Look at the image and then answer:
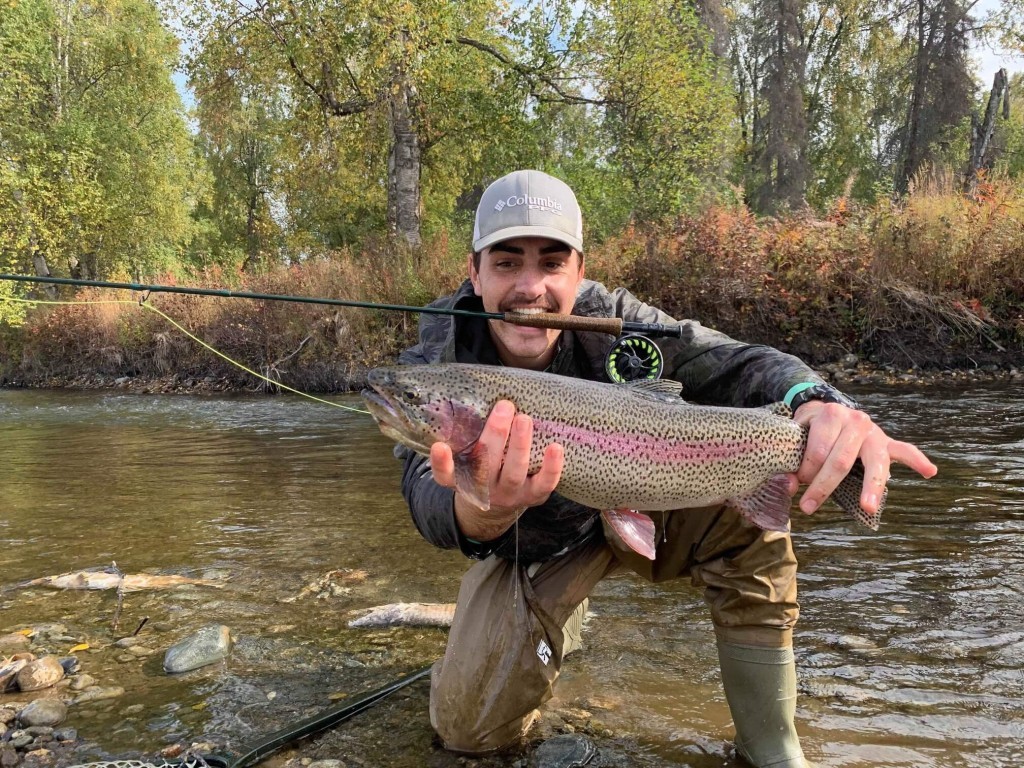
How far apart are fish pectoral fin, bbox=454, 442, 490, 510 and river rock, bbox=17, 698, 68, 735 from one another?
2.14m

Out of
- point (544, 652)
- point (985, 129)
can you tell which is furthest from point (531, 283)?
point (985, 129)

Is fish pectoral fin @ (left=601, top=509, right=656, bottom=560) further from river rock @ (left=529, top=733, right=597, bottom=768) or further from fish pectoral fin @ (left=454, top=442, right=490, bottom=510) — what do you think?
river rock @ (left=529, top=733, right=597, bottom=768)

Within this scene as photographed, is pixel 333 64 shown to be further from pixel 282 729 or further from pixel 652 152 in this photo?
pixel 282 729

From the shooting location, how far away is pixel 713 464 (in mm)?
2588

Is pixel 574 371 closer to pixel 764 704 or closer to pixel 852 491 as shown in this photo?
pixel 852 491

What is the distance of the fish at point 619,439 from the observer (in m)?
2.46

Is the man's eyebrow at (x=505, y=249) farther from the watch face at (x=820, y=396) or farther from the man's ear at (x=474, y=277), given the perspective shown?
the watch face at (x=820, y=396)

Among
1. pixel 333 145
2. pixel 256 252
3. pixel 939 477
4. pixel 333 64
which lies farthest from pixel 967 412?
pixel 256 252

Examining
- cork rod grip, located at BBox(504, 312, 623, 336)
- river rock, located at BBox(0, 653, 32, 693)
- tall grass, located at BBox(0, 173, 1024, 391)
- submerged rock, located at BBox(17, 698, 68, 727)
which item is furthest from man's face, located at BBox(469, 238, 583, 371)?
tall grass, located at BBox(0, 173, 1024, 391)

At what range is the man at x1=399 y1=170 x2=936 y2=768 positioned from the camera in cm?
252

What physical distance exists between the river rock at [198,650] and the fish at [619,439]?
6.12ft

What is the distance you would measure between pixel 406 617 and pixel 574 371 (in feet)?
5.75

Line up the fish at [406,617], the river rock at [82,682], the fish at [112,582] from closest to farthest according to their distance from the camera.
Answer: the river rock at [82,682], the fish at [406,617], the fish at [112,582]

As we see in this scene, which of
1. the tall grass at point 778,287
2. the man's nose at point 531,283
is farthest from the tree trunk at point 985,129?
the man's nose at point 531,283
